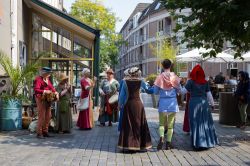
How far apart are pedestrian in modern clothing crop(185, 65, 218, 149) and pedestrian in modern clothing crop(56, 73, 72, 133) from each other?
3724mm

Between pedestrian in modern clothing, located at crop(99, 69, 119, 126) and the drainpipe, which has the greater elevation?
the drainpipe

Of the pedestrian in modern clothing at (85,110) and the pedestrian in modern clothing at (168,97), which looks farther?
the pedestrian in modern clothing at (85,110)

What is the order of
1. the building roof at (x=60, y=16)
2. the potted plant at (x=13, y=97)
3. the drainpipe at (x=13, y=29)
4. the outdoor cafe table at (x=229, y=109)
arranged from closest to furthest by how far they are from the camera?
the potted plant at (x=13, y=97), the outdoor cafe table at (x=229, y=109), the drainpipe at (x=13, y=29), the building roof at (x=60, y=16)

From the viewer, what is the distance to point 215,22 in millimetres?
9023

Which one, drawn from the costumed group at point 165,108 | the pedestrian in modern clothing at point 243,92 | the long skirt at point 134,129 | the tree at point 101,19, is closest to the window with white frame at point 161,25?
the tree at point 101,19

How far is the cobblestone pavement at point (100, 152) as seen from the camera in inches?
296

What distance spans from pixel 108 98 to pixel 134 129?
437 cm

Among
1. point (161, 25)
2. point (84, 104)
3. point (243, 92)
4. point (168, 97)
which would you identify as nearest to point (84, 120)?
point (84, 104)

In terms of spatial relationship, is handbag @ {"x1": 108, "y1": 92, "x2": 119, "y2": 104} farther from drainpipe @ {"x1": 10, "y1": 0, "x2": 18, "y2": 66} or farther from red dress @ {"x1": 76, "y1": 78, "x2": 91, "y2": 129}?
drainpipe @ {"x1": 10, "y1": 0, "x2": 18, "y2": 66}

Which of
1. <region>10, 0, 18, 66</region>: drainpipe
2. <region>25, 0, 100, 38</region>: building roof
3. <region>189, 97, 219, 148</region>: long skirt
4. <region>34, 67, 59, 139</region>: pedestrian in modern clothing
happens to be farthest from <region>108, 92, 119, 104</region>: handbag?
<region>25, 0, 100, 38</region>: building roof

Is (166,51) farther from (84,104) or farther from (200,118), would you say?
(200,118)

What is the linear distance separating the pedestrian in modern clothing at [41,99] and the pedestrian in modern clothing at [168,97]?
3.01 meters

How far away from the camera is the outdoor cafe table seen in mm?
13055

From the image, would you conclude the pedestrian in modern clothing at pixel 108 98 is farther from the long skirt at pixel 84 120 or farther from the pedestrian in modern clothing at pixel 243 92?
the pedestrian in modern clothing at pixel 243 92
